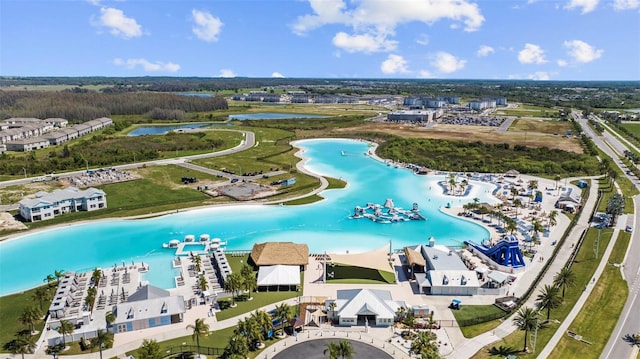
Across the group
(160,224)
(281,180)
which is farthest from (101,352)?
(281,180)

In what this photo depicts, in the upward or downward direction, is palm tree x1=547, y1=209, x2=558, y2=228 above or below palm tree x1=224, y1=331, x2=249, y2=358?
above

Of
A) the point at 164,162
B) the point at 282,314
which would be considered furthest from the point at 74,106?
the point at 282,314

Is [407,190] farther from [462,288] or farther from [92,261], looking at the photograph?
[92,261]

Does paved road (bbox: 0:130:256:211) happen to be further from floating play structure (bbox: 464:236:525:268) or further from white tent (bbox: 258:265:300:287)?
floating play structure (bbox: 464:236:525:268)

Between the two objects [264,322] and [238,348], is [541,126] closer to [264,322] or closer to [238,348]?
[264,322]

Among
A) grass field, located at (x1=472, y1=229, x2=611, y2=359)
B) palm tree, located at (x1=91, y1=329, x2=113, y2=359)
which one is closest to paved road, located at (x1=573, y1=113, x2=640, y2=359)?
grass field, located at (x1=472, y1=229, x2=611, y2=359)
